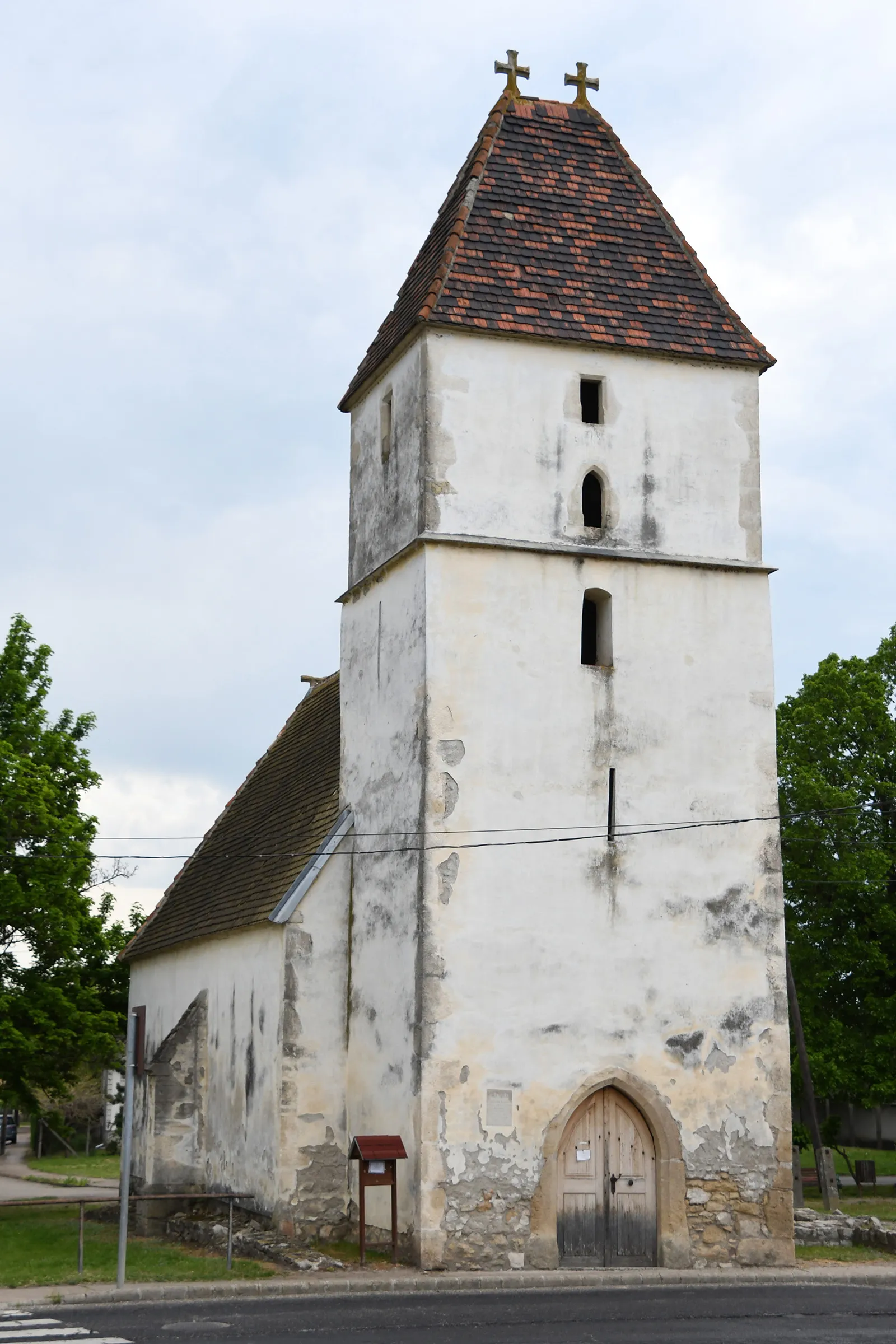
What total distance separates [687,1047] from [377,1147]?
14.5 feet

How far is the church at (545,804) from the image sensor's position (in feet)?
68.1

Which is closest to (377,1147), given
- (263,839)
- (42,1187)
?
(263,839)

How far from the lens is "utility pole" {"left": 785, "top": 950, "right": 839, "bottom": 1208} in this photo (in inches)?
1208

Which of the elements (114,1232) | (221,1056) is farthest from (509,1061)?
(114,1232)

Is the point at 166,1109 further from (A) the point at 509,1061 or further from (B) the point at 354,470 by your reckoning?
(B) the point at 354,470

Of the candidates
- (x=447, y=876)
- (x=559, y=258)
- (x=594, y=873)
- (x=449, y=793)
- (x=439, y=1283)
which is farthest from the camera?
(x=559, y=258)

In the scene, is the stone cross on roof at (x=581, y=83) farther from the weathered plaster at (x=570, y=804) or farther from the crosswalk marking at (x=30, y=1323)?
the crosswalk marking at (x=30, y=1323)

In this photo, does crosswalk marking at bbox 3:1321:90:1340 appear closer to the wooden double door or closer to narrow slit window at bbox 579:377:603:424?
the wooden double door

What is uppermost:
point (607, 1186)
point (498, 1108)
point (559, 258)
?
point (559, 258)

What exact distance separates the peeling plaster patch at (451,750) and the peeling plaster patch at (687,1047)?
462cm

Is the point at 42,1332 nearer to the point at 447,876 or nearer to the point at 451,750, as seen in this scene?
the point at 447,876

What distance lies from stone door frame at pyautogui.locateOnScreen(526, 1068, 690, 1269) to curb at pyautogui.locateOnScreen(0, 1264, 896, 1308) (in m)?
0.34

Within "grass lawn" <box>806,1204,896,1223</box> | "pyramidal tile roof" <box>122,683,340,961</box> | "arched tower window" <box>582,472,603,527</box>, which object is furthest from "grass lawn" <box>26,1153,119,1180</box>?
"arched tower window" <box>582,472,603,527</box>

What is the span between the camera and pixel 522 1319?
1631 cm
